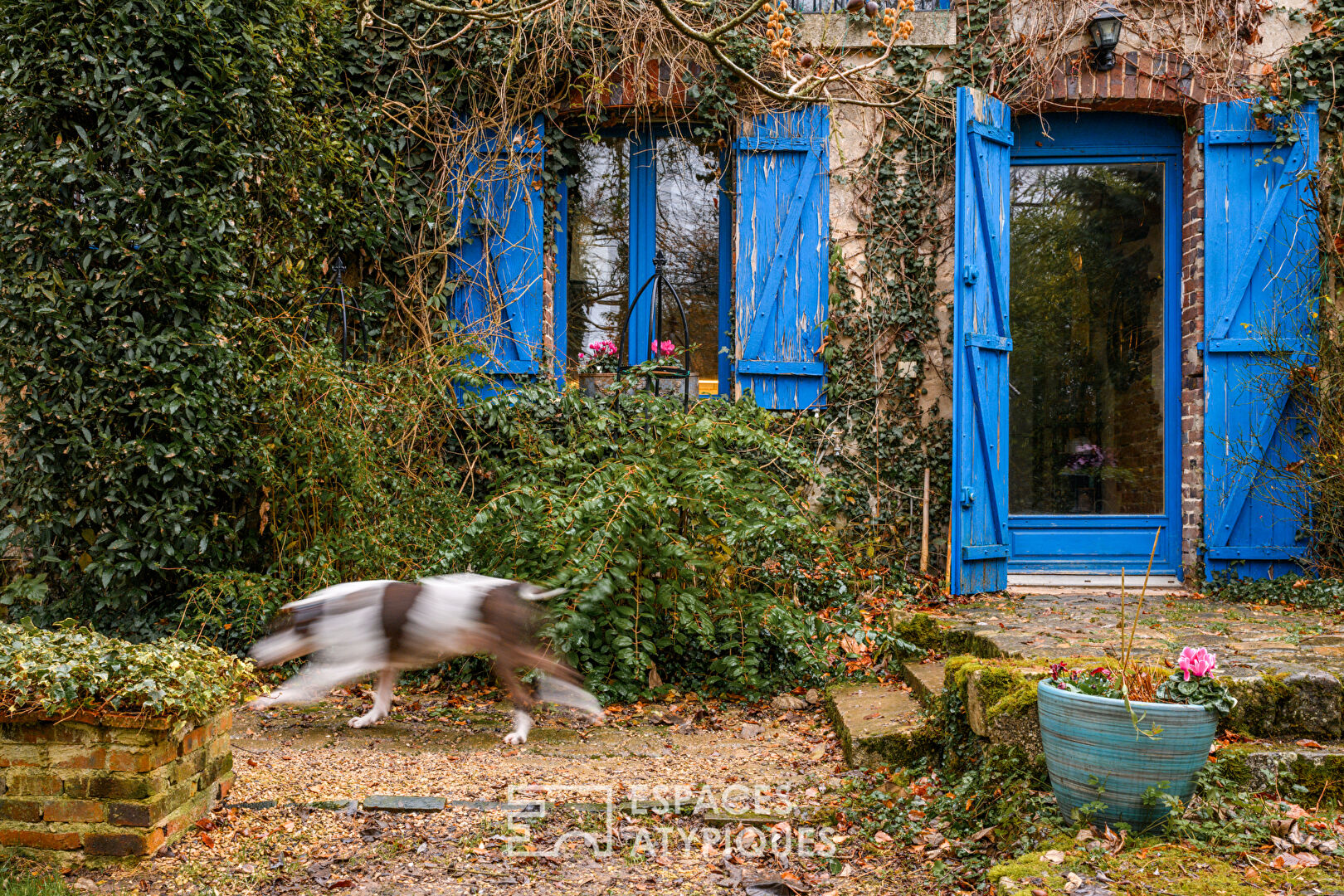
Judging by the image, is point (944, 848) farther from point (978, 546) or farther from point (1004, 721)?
point (978, 546)

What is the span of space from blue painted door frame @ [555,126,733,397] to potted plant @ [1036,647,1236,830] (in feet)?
13.3

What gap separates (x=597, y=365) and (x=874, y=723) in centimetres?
340

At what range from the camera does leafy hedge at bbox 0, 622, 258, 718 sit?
2.60 meters

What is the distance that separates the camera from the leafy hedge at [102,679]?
2602 millimetres

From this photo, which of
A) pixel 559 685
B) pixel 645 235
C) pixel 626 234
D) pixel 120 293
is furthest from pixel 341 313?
pixel 559 685

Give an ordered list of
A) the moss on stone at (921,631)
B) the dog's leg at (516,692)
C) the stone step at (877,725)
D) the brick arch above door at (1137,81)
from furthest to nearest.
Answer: the brick arch above door at (1137,81)
the moss on stone at (921,631)
the stone step at (877,725)
the dog's leg at (516,692)

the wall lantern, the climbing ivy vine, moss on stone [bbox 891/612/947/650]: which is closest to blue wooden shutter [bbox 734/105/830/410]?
the climbing ivy vine

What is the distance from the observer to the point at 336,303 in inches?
217

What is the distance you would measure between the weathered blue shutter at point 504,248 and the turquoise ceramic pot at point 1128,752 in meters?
4.32

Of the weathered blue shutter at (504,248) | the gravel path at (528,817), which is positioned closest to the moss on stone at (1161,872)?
the gravel path at (528,817)

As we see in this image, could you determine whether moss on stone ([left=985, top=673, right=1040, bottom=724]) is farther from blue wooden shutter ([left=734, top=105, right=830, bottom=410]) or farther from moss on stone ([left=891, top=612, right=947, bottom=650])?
blue wooden shutter ([left=734, top=105, right=830, bottom=410])

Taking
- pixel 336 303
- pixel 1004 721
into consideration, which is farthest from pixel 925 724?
pixel 336 303

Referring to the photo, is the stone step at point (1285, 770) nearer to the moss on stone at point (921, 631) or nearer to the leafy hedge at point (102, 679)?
the moss on stone at point (921, 631)

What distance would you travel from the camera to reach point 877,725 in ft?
11.9
